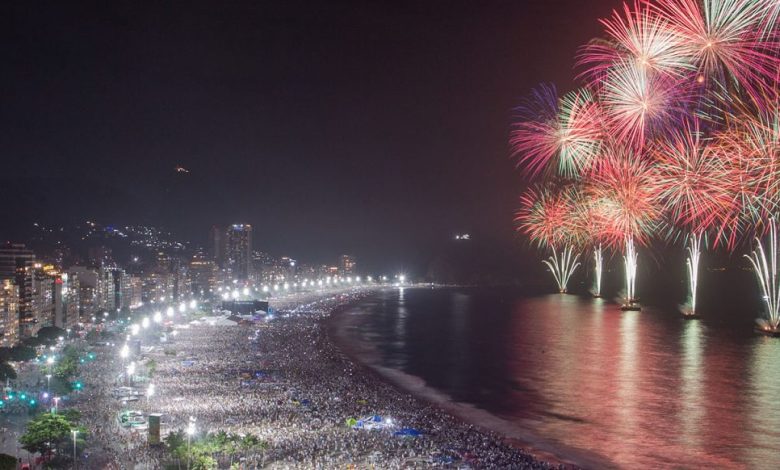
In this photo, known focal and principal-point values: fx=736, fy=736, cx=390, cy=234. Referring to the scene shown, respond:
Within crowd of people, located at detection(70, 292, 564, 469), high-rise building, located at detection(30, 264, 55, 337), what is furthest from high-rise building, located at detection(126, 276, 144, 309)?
crowd of people, located at detection(70, 292, 564, 469)

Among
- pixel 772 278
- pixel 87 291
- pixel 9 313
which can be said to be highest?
pixel 772 278

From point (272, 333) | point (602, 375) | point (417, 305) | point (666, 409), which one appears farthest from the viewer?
point (417, 305)

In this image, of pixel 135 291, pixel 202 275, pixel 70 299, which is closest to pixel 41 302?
pixel 70 299

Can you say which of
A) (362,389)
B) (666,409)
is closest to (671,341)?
(666,409)

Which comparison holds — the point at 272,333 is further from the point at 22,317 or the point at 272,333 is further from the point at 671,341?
the point at 671,341

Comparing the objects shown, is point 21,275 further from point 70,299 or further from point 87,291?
point 87,291

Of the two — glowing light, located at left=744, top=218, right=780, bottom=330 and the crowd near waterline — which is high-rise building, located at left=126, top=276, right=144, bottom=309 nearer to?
the crowd near waterline
